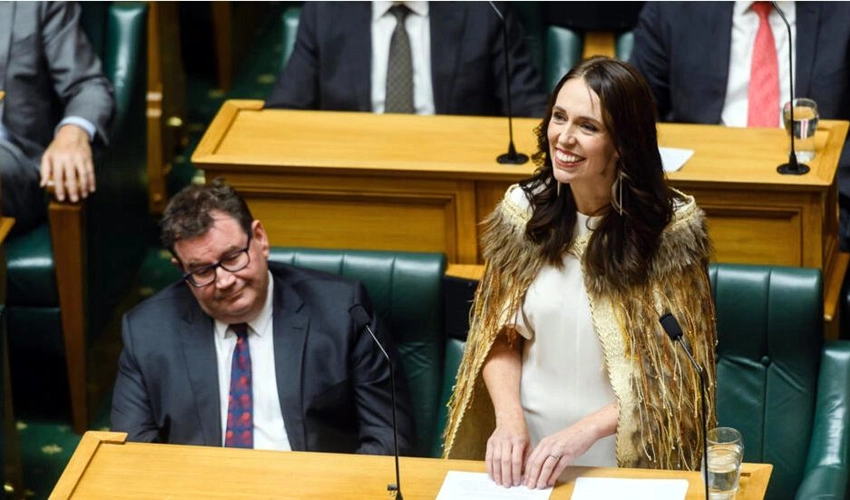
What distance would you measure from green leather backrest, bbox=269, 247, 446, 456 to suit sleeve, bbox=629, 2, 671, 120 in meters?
0.85

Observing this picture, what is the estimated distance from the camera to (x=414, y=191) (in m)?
2.97

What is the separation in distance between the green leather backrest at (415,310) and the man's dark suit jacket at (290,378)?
0.10 m

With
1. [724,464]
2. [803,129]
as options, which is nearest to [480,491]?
[724,464]

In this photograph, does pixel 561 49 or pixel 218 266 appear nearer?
pixel 218 266

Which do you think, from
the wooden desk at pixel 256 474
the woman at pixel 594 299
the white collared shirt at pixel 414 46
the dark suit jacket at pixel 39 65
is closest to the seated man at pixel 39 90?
the dark suit jacket at pixel 39 65

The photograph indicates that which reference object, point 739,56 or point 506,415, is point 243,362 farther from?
point 739,56

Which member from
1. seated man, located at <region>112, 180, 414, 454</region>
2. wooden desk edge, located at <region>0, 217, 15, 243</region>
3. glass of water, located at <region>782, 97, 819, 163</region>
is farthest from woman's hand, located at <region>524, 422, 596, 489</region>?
Result: wooden desk edge, located at <region>0, 217, 15, 243</region>

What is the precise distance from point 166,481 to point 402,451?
53 centimetres

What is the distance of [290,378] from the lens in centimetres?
264

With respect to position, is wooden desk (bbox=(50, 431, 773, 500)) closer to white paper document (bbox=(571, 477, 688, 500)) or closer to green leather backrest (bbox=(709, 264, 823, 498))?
white paper document (bbox=(571, 477, 688, 500))

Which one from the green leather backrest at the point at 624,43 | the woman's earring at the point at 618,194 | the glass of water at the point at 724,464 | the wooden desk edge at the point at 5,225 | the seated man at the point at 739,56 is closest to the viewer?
the glass of water at the point at 724,464

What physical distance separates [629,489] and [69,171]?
5.01 feet

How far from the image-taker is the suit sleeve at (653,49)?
11.1 feet

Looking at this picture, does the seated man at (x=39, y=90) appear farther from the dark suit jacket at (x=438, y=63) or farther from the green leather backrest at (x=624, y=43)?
the green leather backrest at (x=624, y=43)
